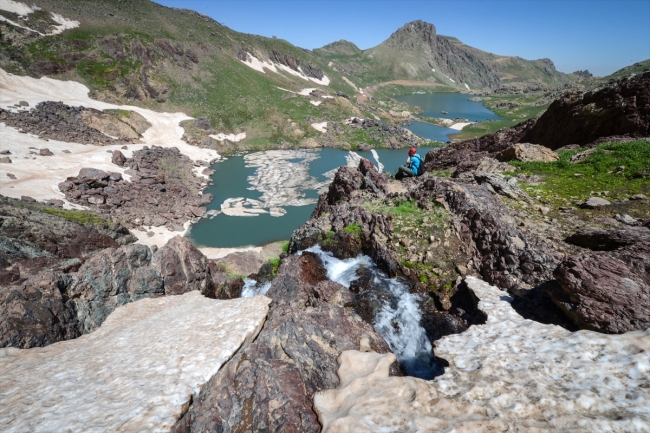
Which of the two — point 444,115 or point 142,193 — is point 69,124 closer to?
point 142,193

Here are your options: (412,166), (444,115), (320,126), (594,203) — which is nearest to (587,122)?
(412,166)

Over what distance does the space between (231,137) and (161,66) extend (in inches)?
1225

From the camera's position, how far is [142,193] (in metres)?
42.6

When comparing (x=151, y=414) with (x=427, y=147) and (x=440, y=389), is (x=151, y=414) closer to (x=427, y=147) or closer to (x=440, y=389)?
(x=440, y=389)

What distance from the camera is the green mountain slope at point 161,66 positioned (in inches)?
2817

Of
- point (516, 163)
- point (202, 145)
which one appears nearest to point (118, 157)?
point (202, 145)

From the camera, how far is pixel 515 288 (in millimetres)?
11398

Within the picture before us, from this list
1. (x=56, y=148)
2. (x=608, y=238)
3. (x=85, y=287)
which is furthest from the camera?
(x=56, y=148)

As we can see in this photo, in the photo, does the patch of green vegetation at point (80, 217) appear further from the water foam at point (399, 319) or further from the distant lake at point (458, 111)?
the distant lake at point (458, 111)

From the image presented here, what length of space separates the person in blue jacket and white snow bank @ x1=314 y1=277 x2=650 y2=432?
17601 mm

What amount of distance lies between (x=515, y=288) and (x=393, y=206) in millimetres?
8320

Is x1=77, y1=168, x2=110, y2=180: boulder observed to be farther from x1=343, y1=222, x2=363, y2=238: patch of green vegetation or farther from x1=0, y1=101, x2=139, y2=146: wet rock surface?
x1=343, y1=222, x2=363, y2=238: patch of green vegetation

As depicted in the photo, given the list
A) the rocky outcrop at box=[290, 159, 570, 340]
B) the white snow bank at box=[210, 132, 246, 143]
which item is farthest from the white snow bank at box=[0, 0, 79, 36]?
the rocky outcrop at box=[290, 159, 570, 340]

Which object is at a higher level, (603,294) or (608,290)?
(608,290)
